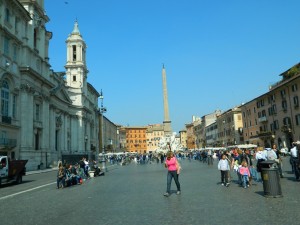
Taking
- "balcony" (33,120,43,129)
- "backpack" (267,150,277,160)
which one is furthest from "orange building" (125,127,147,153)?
"backpack" (267,150,277,160)

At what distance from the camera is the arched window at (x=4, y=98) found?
34.0 meters

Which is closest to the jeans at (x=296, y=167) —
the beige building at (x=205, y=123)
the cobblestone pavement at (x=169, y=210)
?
the cobblestone pavement at (x=169, y=210)

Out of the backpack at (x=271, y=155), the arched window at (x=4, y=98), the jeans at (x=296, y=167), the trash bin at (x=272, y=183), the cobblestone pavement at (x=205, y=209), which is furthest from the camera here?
the arched window at (x=4, y=98)

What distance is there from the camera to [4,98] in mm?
34500

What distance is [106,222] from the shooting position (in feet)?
24.3

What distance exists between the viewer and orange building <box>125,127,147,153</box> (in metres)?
158

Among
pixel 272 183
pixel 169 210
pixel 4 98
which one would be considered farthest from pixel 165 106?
pixel 169 210

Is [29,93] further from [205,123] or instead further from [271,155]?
[205,123]

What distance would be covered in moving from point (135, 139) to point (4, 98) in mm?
125411

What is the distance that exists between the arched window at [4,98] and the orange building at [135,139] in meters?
123

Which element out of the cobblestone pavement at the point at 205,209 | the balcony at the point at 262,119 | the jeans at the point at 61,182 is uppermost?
the balcony at the point at 262,119

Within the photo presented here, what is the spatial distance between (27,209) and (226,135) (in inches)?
3066

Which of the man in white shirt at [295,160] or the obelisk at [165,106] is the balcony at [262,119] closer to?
the obelisk at [165,106]

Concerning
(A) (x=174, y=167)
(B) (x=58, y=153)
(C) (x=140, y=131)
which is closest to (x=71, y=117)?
(B) (x=58, y=153)
